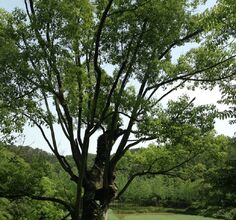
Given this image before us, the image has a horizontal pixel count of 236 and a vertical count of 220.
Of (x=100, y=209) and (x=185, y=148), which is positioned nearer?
(x=100, y=209)

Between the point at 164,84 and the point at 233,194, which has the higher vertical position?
the point at 164,84

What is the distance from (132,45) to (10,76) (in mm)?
3409

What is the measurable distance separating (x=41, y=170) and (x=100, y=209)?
229cm

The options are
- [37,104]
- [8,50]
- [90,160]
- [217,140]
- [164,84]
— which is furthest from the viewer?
[90,160]

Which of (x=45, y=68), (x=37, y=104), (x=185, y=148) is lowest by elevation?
(x=185, y=148)

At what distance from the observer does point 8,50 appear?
9336mm

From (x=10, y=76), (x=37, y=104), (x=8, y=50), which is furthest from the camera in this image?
(x=37, y=104)

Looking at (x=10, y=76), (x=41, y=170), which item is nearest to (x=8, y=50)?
(x=10, y=76)

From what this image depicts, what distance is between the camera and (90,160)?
1509 centimetres

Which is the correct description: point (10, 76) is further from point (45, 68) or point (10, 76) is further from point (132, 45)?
point (132, 45)

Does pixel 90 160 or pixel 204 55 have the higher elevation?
pixel 204 55

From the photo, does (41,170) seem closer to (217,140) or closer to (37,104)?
(37,104)

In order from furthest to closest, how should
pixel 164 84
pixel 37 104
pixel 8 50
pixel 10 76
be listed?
pixel 164 84
pixel 37 104
pixel 10 76
pixel 8 50

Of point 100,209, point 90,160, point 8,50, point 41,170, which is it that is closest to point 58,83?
point 8,50
